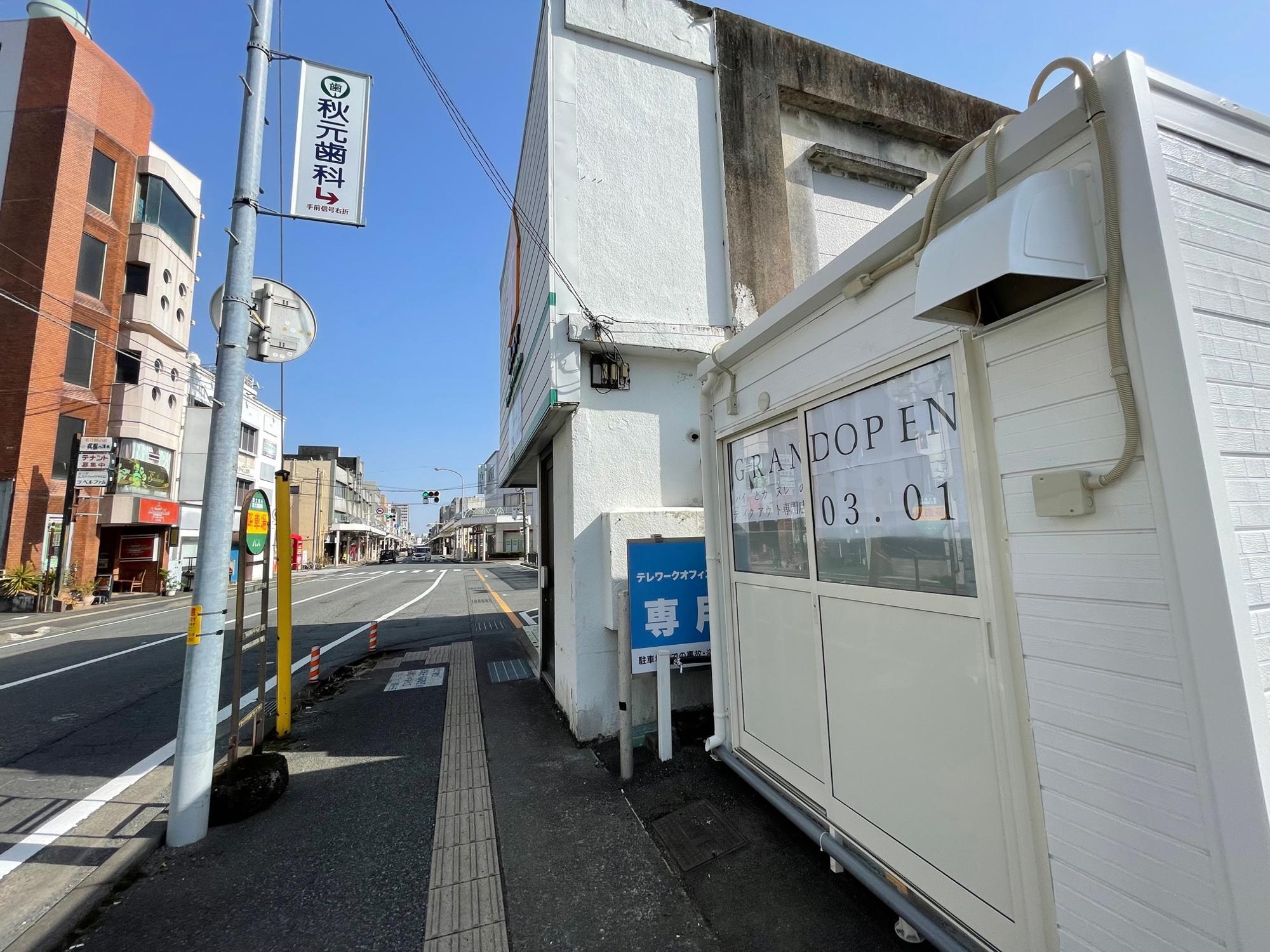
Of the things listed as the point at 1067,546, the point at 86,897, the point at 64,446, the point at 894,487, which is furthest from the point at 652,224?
the point at 64,446

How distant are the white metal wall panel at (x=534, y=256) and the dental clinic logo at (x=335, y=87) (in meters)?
1.82

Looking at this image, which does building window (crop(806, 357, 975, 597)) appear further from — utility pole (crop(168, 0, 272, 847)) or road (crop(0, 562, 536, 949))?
road (crop(0, 562, 536, 949))

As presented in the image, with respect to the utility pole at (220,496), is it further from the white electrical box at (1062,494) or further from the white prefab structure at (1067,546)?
the white electrical box at (1062,494)

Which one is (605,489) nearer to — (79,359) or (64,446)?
(64,446)

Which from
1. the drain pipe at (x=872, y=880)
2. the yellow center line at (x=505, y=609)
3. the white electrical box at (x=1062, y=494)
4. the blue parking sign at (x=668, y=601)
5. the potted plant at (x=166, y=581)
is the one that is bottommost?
the yellow center line at (x=505, y=609)

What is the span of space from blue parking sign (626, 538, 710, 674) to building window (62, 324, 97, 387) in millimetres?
24454

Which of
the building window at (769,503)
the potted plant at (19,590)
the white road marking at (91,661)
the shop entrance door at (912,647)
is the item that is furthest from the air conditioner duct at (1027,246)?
the potted plant at (19,590)

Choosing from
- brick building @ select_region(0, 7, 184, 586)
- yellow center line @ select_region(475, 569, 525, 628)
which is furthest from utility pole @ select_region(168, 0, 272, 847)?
brick building @ select_region(0, 7, 184, 586)

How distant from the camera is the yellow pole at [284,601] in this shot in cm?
530

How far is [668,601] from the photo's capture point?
179 inches

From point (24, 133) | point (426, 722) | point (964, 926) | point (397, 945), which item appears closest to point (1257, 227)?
point (964, 926)

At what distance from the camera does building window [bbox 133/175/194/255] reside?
21.7m

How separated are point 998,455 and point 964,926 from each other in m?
1.94

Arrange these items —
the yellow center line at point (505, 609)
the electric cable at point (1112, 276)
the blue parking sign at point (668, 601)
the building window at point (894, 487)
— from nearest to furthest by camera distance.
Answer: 1. the electric cable at point (1112, 276)
2. the building window at point (894, 487)
3. the blue parking sign at point (668, 601)
4. the yellow center line at point (505, 609)
